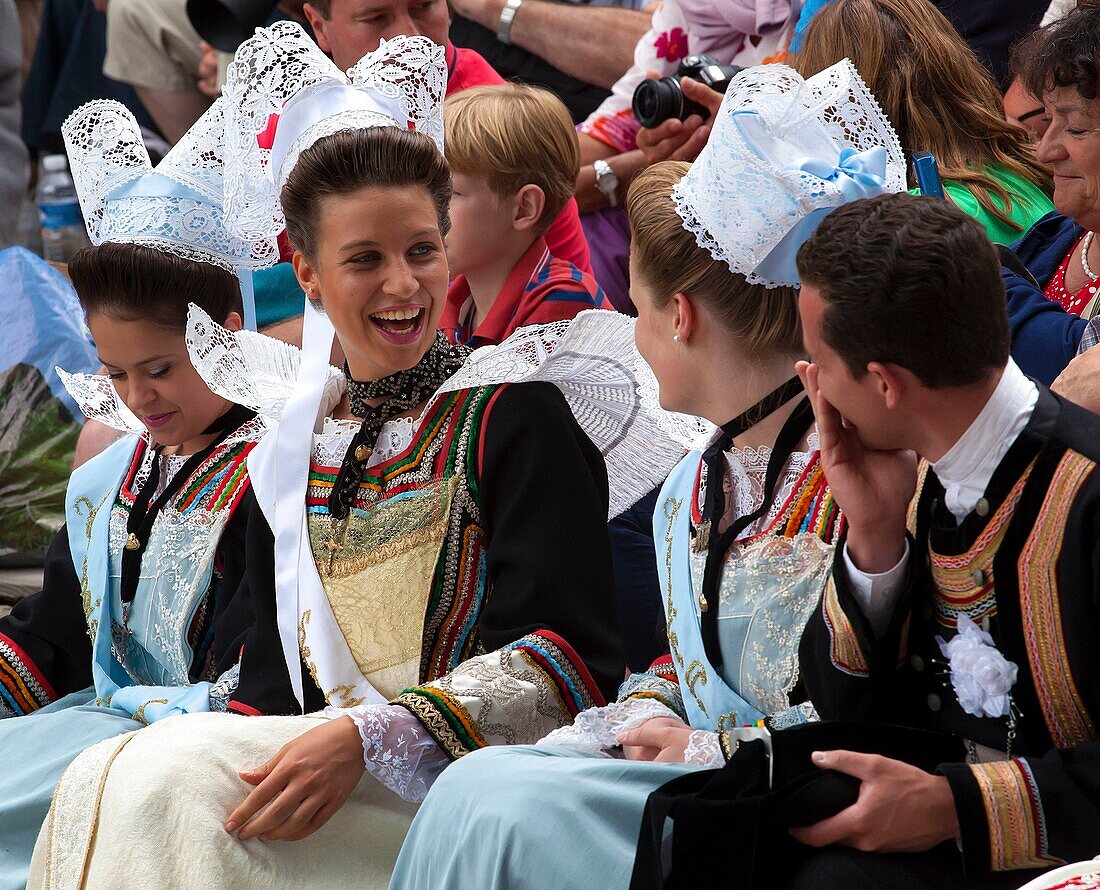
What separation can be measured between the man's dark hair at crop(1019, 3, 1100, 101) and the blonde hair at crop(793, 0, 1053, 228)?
47 centimetres

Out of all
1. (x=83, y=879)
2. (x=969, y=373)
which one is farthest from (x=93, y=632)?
(x=969, y=373)

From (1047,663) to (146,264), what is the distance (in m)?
2.00

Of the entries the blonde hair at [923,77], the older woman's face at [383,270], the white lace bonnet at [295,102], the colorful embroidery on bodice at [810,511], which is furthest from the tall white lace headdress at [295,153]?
the blonde hair at [923,77]

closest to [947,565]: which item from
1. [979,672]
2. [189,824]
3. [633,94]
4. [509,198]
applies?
[979,672]

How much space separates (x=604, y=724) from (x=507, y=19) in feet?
9.90

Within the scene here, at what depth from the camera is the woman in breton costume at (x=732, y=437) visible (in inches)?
87.4

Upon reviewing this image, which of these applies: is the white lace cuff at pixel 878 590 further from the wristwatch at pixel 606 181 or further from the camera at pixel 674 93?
the wristwatch at pixel 606 181

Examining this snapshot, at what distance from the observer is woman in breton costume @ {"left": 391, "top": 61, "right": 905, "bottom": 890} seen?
222 centimetres

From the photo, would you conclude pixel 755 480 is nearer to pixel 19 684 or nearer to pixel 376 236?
pixel 376 236

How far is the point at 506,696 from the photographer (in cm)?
247

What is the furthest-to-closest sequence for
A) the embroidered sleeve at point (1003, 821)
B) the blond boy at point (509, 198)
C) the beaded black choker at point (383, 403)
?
the blond boy at point (509, 198) → the beaded black choker at point (383, 403) → the embroidered sleeve at point (1003, 821)

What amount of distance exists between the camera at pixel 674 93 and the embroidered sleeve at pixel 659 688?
6.05 feet

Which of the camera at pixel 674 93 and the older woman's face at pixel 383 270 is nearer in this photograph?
the older woman's face at pixel 383 270

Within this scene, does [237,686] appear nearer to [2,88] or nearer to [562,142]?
[562,142]
